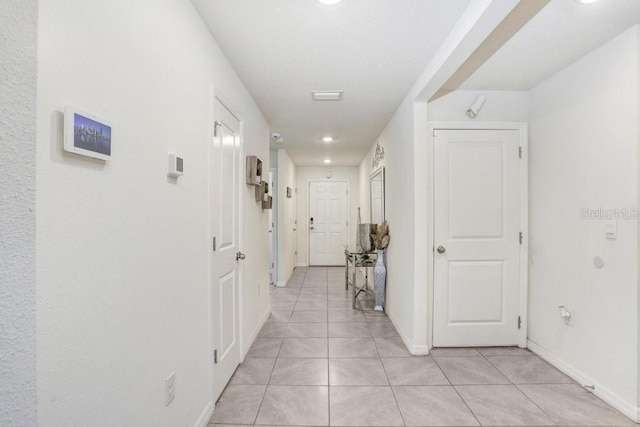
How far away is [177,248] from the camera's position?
1446 mm

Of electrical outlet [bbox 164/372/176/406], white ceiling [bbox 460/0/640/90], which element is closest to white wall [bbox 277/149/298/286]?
white ceiling [bbox 460/0/640/90]

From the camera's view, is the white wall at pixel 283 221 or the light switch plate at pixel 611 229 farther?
the white wall at pixel 283 221

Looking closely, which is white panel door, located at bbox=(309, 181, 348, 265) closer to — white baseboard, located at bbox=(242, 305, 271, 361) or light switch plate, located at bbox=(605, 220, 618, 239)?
white baseboard, located at bbox=(242, 305, 271, 361)

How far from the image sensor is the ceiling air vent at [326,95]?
8.90 feet

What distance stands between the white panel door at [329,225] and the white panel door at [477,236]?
165 inches

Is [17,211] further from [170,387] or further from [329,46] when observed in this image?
[329,46]

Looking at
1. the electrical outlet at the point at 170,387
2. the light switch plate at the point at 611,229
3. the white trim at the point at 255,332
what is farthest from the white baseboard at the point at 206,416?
the light switch plate at the point at 611,229

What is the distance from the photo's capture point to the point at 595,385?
2.04 meters

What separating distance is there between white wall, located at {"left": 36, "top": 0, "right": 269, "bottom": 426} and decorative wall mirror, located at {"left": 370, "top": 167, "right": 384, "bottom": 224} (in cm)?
275

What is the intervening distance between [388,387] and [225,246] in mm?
1506

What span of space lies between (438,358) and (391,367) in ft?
1.51

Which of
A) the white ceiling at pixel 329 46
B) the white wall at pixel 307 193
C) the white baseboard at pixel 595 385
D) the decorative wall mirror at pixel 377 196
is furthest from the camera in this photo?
the white wall at pixel 307 193

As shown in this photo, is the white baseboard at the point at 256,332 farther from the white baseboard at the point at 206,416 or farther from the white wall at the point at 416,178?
the white wall at the point at 416,178

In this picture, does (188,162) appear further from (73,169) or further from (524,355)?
(524,355)
